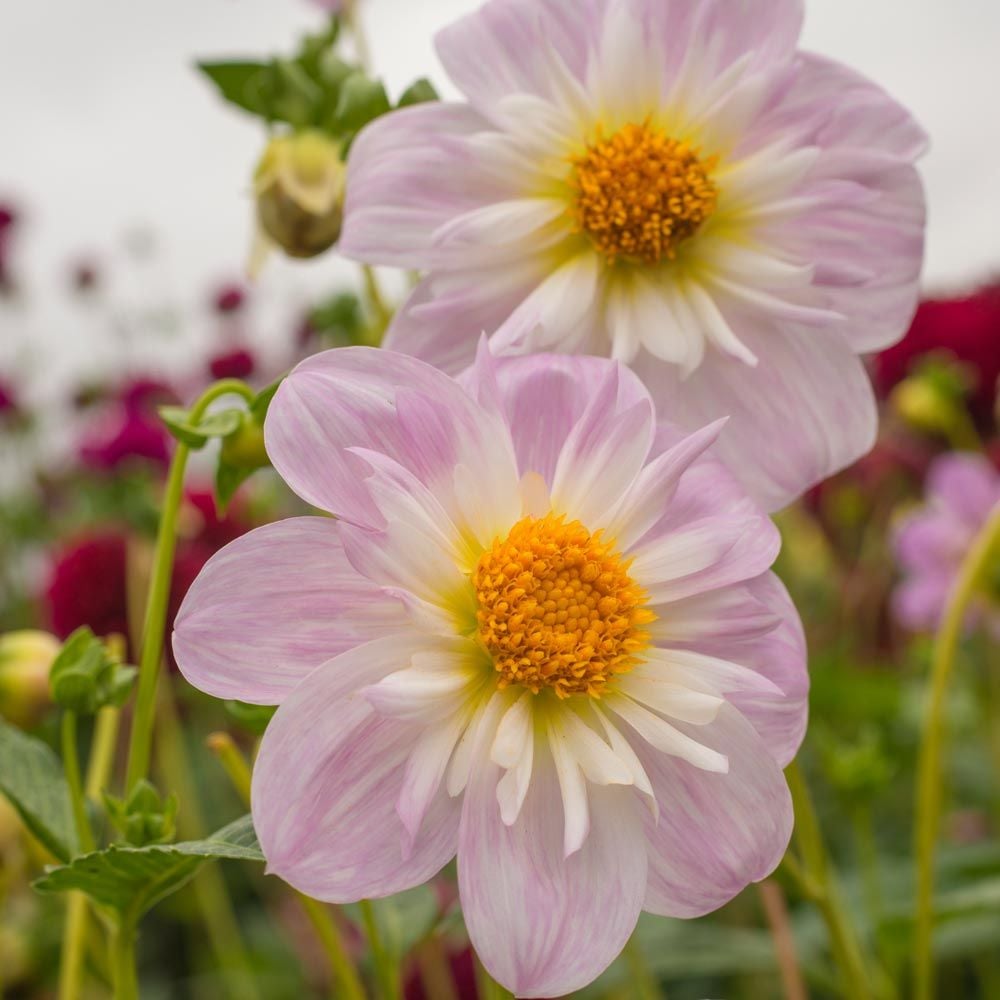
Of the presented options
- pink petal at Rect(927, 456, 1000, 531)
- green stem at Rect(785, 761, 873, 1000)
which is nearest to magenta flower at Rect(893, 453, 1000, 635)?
pink petal at Rect(927, 456, 1000, 531)

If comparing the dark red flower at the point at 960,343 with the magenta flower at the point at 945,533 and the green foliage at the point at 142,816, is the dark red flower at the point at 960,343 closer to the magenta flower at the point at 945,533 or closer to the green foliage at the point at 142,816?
the magenta flower at the point at 945,533

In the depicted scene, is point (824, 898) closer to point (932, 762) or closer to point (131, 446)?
point (932, 762)

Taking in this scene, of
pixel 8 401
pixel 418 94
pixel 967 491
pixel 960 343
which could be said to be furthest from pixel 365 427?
pixel 8 401

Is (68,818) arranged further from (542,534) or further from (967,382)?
(967,382)

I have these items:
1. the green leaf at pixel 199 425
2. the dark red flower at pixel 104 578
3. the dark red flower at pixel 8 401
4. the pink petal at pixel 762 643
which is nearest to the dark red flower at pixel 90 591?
the dark red flower at pixel 104 578

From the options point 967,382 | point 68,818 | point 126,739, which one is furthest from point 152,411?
point 68,818

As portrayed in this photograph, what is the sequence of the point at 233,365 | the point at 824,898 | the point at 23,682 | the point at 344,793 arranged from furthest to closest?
the point at 233,365
the point at 23,682
the point at 824,898
the point at 344,793
